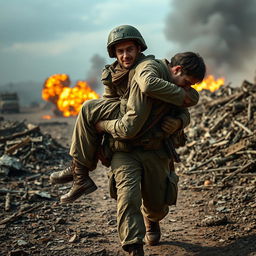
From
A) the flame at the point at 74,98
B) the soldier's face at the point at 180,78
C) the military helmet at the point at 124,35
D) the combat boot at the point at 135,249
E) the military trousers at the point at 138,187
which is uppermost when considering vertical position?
the flame at the point at 74,98

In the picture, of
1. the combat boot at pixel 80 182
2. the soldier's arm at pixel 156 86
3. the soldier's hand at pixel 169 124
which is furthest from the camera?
the combat boot at pixel 80 182

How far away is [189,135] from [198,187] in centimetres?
394

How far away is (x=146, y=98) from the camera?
12.5 feet

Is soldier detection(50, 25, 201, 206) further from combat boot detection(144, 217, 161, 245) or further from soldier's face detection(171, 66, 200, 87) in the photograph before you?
combat boot detection(144, 217, 161, 245)

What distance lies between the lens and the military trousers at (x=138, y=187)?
3867 millimetres

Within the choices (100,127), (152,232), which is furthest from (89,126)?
(152,232)

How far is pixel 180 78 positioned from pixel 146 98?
447 millimetres

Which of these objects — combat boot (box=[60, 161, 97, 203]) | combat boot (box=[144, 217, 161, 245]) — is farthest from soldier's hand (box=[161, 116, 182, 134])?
combat boot (box=[144, 217, 161, 245])

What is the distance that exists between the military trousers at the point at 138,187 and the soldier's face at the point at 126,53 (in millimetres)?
969

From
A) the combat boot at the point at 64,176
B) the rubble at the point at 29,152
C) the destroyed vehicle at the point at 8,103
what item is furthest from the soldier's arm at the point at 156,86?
the destroyed vehicle at the point at 8,103

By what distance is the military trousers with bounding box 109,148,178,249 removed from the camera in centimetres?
387

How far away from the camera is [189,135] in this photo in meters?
11.1

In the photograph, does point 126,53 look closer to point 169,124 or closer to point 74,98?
point 169,124

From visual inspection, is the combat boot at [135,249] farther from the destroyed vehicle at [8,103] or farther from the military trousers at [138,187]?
the destroyed vehicle at [8,103]
